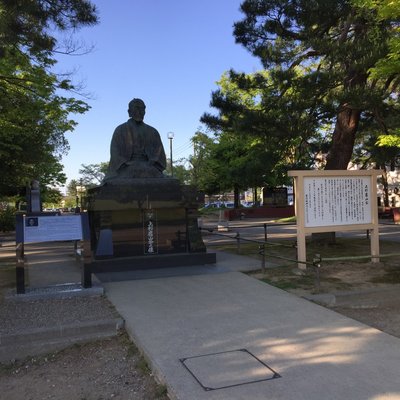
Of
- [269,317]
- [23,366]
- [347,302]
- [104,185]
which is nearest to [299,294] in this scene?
[347,302]

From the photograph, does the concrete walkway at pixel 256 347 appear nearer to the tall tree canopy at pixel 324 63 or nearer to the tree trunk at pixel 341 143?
the tall tree canopy at pixel 324 63

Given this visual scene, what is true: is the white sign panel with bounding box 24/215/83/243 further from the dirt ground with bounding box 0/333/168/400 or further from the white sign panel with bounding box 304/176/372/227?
the white sign panel with bounding box 304/176/372/227

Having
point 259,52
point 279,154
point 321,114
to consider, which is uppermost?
point 259,52

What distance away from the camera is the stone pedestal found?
974cm

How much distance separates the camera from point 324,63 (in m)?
12.5

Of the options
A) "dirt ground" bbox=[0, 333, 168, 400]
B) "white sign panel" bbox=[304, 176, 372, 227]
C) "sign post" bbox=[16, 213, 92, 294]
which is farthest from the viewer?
"white sign panel" bbox=[304, 176, 372, 227]

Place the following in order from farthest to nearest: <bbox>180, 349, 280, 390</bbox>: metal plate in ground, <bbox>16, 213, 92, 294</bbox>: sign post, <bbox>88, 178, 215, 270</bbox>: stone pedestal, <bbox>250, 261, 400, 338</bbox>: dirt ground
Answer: <bbox>88, 178, 215, 270</bbox>: stone pedestal, <bbox>16, 213, 92, 294</bbox>: sign post, <bbox>250, 261, 400, 338</bbox>: dirt ground, <bbox>180, 349, 280, 390</bbox>: metal plate in ground

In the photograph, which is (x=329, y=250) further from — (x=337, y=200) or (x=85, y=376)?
(x=85, y=376)

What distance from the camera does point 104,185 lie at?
32.3ft

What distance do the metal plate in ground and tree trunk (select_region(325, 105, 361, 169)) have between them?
10.7m

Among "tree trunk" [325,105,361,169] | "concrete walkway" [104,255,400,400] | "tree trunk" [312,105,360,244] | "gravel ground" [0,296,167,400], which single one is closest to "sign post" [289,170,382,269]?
"concrete walkway" [104,255,400,400]

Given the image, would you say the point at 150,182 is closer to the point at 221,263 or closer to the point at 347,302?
the point at 221,263

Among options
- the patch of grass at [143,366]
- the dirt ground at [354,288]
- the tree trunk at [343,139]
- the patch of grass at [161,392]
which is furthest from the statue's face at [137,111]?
the patch of grass at [161,392]

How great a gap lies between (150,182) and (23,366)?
19.3 ft
